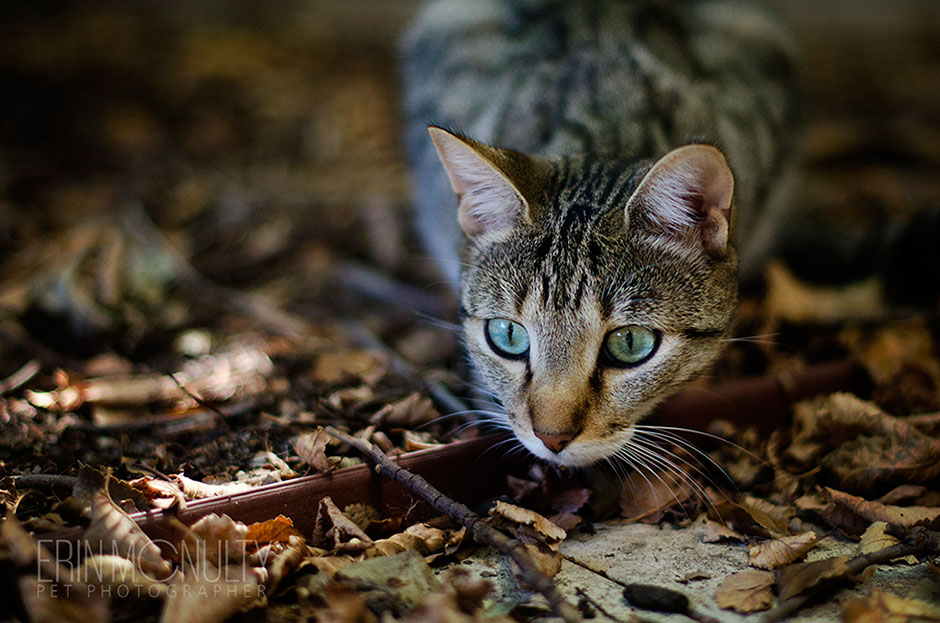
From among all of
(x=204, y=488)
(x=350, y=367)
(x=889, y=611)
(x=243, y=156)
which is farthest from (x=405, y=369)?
(x=243, y=156)

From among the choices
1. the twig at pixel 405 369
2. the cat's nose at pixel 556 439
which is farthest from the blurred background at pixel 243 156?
the cat's nose at pixel 556 439

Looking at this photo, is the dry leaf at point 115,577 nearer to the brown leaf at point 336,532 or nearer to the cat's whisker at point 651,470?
the brown leaf at point 336,532

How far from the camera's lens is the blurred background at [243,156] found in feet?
11.8

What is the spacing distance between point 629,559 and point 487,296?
2.86 feet

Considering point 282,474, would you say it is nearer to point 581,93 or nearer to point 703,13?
point 581,93

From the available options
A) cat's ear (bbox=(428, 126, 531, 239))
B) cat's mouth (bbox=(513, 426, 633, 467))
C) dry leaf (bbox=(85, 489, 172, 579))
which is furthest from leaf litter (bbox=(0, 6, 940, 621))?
cat's ear (bbox=(428, 126, 531, 239))

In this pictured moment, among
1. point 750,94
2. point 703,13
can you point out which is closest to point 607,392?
point 750,94

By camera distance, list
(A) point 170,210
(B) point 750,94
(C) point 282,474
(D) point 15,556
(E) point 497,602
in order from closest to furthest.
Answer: (D) point 15,556
(E) point 497,602
(C) point 282,474
(B) point 750,94
(A) point 170,210

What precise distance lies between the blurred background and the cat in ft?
3.14

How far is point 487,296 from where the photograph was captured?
2.30 m

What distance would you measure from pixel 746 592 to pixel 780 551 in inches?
8.5

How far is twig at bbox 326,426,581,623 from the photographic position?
1.59 m

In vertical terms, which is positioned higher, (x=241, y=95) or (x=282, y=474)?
(x=241, y=95)

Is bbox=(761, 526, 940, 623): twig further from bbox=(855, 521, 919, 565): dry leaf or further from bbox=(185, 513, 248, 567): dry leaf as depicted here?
bbox=(185, 513, 248, 567): dry leaf
